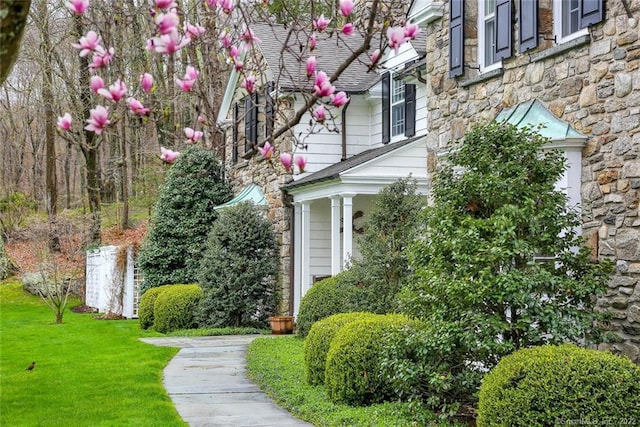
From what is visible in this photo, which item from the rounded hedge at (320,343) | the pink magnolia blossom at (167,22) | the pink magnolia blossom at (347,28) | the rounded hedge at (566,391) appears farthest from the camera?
the rounded hedge at (320,343)

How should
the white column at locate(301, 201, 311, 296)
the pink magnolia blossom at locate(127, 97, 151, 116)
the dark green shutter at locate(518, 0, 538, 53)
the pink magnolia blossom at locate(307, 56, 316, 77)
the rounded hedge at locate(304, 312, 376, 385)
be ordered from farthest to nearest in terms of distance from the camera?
the white column at locate(301, 201, 311, 296) → the rounded hedge at locate(304, 312, 376, 385) → the dark green shutter at locate(518, 0, 538, 53) → the pink magnolia blossom at locate(307, 56, 316, 77) → the pink magnolia blossom at locate(127, 97, 151, 116)

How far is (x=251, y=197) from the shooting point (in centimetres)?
1825

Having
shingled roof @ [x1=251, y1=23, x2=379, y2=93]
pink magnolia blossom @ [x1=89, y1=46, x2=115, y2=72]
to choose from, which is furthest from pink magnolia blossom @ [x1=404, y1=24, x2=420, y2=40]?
shingled roof @ [x1=251, y1=23, x2=379, y2=93]

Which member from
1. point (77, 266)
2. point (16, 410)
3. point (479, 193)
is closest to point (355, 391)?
point (479, 193)

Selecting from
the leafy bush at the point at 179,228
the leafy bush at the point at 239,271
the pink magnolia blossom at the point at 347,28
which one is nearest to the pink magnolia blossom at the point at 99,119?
the pink magnolia blossom at the point at 347,28

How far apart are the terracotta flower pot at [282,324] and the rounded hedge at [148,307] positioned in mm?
3499

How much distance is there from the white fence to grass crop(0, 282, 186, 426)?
3173mm

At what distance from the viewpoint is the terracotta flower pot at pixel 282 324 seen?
1589 centimetres

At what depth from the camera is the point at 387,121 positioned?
52.1ft

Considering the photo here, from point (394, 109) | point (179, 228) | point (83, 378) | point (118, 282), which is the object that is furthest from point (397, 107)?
point (118, 282)

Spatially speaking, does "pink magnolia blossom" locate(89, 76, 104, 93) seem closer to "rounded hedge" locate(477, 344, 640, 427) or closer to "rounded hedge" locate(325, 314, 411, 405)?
"rounded hedge" locate(477, 344, 640, 427)

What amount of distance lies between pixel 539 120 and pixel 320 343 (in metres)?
3.45

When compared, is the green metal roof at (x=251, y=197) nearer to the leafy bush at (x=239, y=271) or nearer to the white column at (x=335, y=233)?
the leafy bush at (x=239, y=271)

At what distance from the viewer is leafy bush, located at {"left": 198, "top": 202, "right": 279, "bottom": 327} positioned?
16.5 meters
